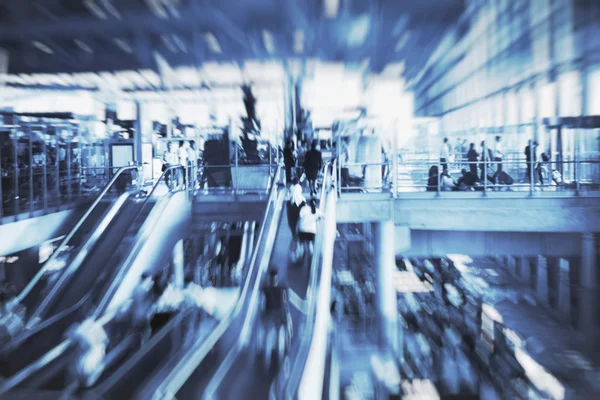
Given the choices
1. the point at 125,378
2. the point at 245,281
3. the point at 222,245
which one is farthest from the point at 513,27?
the point at 125,378

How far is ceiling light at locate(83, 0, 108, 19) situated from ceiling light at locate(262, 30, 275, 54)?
63.3 inches

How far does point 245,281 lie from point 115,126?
4425mm

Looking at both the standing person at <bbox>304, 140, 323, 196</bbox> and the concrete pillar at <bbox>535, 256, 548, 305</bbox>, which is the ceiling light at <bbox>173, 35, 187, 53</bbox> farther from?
the concrete pillar at <bbox>535, 256, 548, 305</bbox>

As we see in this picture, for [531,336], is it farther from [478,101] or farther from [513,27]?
[513,27]

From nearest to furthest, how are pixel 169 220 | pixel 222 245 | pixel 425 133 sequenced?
pixel 169 220, pixel 425 133, pixel 222 245

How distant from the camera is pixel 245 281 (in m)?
3.39

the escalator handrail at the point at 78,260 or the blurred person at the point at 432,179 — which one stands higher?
the blurred person at the point at 432,179

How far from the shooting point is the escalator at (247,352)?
2422 mm

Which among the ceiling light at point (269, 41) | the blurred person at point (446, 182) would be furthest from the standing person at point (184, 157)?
the blurred person at point (446, 182)

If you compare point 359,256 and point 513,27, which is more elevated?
point 513,27

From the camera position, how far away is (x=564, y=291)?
22.9ft

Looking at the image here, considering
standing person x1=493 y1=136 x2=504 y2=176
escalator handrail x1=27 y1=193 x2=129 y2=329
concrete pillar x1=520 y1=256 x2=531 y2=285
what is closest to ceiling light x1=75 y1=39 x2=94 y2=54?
escalator handrail x1=27 y1=193 x2=129 y2=329

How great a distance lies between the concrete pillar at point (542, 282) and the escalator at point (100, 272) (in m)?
5.71

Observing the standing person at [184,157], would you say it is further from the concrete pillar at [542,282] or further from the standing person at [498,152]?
the concrete pillar at [542,282]
